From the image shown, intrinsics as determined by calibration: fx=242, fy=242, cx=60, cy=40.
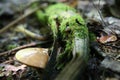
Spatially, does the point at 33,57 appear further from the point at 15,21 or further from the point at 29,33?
the point at 15,21

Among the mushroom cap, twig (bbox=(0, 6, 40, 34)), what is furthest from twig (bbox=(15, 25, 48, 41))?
the mushroom cap

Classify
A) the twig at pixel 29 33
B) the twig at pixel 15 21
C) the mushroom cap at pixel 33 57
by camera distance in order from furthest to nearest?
the twig at pixel 15 21, the twig at pixel 29 33, the mushroom cap at pixel 33 57

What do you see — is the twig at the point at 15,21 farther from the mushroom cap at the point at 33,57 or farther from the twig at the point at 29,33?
the mushroom cap at the point at 33,57

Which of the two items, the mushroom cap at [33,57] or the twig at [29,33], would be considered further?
the twig at [29,33]

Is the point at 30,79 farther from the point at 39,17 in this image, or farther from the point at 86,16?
the point at 39,17

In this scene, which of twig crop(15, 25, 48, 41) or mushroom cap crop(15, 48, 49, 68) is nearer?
mushroom cap crop(15, 48, 49, 68)

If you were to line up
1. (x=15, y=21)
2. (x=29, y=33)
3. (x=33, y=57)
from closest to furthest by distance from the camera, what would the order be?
(x=33, y=57)
(x=29, y=33)
(x=15, y=21)

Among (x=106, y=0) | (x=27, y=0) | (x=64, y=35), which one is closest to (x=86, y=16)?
(x=106, y=0)

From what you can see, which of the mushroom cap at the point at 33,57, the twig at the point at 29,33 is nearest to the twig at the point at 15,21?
the twig at the point at 29,33

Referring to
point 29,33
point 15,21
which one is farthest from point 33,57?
point 15,21

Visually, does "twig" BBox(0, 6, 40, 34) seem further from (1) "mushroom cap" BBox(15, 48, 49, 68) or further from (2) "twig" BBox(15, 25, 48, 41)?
(1) "mushroom cap" BBox(15, 48, 49, 68)
